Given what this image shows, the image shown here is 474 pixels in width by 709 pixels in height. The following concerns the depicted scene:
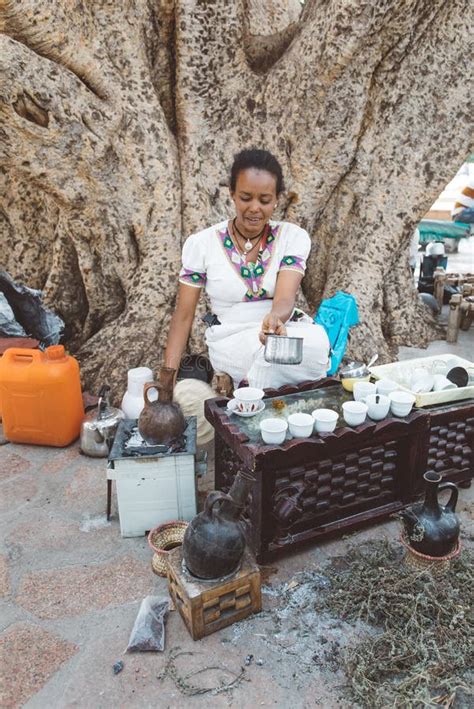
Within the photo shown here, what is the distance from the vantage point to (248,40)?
4.29 metres

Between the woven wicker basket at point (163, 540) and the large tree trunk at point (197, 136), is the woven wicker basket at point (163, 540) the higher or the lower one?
the lower one

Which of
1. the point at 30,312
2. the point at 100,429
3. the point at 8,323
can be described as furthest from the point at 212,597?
Result: the point at 30,312

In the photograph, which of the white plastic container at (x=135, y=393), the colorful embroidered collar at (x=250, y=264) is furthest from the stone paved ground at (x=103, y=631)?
the colorful embroidered collar at (x=250, y=264)

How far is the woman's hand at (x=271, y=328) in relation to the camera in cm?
277

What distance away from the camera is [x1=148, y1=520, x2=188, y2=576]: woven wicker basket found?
2.26m

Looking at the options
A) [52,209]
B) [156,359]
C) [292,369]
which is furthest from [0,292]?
[292,369]

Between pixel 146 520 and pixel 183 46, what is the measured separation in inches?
131

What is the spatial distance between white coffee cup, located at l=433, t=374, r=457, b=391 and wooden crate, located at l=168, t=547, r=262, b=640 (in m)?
1.35

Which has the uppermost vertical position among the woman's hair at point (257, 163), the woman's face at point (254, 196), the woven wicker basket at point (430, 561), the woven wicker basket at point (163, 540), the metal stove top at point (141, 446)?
the woman's hair at point (257, 163)

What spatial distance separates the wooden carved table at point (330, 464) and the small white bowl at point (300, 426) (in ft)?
0.15

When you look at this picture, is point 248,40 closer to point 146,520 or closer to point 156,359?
point 156,359

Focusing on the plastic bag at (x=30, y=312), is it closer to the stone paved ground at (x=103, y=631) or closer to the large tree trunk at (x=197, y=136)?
the large tree trunk at (x=197, y=136)

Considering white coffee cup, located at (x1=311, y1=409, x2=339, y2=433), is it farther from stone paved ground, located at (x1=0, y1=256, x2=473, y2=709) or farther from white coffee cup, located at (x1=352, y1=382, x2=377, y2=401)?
stone paved ground, located at (x1=0, y1=256, x2=473, y2=709)

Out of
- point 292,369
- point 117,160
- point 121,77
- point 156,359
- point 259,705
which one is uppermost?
point 121,77
